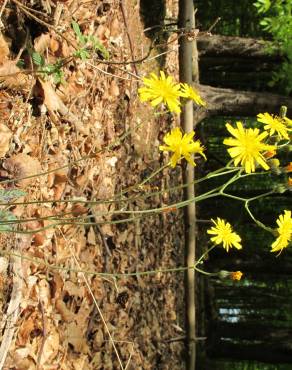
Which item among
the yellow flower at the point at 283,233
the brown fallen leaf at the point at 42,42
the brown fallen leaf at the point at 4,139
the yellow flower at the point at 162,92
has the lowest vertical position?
the yellow flower at the point at 283,233

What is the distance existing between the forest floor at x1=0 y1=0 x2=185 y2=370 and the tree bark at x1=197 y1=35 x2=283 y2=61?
1.22 meters

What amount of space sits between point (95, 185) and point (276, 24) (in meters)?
3.08

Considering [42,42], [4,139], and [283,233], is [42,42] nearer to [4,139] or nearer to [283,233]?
[4,139]

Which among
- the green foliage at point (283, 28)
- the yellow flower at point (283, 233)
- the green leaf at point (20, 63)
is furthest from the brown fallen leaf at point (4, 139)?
the green foliage at point (283, 28)

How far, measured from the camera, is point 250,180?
23.9 ft

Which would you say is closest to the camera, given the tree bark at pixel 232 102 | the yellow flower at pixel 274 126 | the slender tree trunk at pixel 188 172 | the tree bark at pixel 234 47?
the yellow flower at pixel 274 126

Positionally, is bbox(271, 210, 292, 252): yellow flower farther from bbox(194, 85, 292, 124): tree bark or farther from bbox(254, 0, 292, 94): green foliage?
Result: bbox(254, 0, 292, 94): green foliage

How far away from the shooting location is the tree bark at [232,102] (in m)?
4.76

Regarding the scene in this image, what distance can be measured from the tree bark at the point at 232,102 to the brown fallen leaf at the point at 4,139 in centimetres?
261

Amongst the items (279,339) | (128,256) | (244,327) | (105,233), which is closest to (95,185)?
(105,233)

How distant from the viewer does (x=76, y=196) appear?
9.70 feet

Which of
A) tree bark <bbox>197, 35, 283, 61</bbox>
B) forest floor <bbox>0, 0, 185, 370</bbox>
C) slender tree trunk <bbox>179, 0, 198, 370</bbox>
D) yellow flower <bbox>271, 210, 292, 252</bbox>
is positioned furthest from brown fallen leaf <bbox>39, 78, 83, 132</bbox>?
tree bark <bbox>197, 35, 283, 61</bbox>

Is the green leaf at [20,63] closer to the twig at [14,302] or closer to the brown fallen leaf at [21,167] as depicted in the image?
the brown fallen leaf at [21,167]

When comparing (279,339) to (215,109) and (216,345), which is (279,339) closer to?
(216,345)
